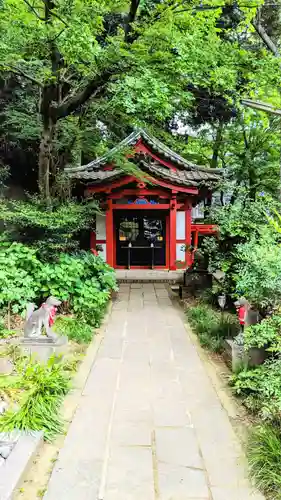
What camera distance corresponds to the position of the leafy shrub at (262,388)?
8.80 feet

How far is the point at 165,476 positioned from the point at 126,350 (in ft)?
8.17

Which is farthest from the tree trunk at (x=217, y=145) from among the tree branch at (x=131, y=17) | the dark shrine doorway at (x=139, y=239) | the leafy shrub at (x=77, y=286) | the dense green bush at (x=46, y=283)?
the dense green bush at (x=46, y=283)

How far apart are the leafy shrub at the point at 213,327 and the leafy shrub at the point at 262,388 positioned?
110cm

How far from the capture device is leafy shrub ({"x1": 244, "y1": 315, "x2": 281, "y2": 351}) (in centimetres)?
302

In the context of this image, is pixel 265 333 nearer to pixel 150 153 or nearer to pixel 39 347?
pixel 39 347

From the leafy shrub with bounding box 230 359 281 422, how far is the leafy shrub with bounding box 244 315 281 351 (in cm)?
19

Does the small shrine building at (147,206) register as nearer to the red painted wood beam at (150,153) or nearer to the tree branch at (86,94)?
the red painted wood beam at (150,153)

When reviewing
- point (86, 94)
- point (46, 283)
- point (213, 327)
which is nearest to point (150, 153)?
point (86, 94)

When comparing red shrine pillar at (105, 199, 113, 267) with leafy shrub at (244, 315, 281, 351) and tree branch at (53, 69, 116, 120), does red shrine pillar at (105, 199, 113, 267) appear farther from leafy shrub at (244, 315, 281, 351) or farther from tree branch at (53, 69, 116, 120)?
leafy shrub at (244, 315, 281, 351)

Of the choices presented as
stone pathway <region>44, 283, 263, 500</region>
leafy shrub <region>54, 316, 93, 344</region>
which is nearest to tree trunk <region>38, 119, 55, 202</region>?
leafy shrub <region>54, 316, 93, 344</region>

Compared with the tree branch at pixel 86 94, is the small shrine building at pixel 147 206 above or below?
below

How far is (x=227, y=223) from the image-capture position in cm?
591

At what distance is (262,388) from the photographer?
9.29 feet

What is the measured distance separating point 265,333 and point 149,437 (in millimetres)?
1311
